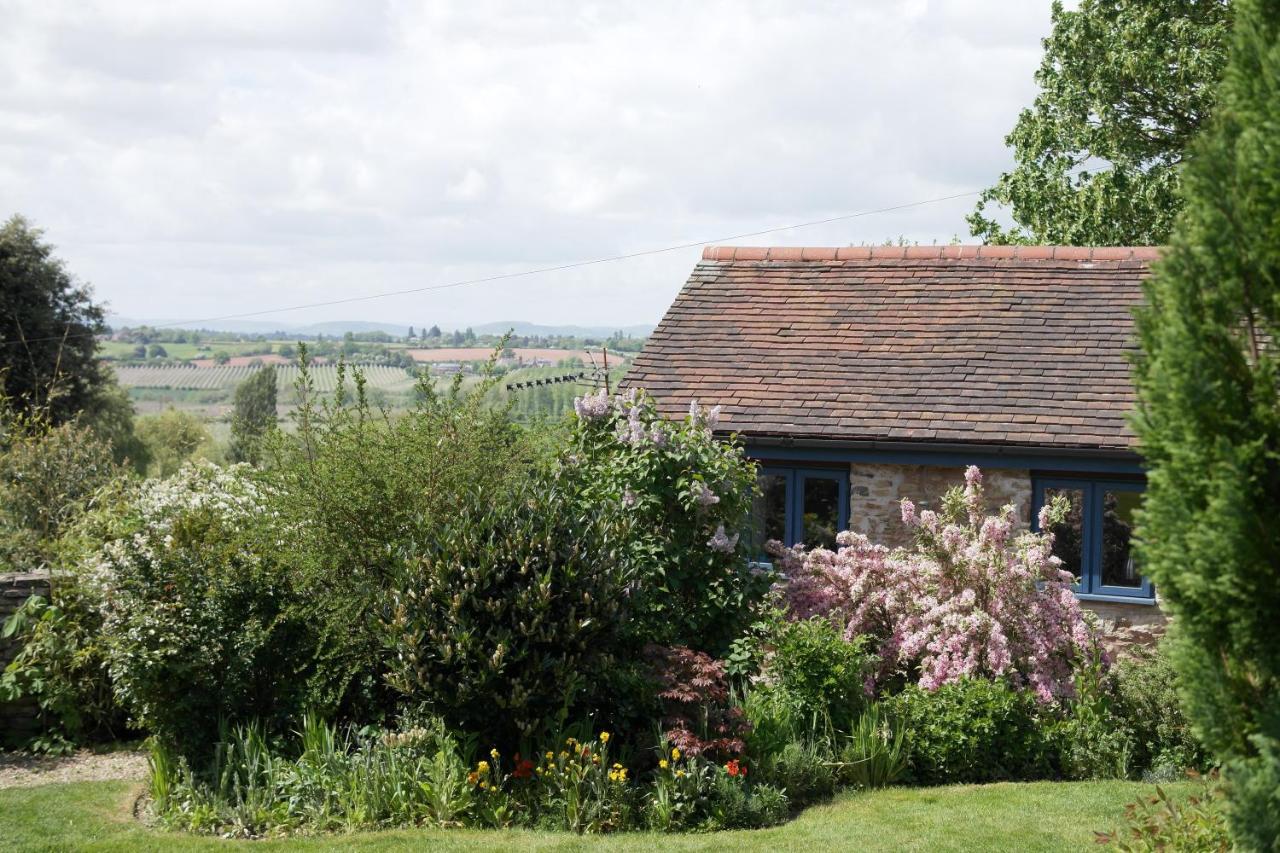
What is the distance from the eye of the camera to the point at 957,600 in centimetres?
1088

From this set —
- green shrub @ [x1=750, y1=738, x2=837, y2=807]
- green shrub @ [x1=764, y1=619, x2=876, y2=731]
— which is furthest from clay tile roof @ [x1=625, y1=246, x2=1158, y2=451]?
green shrub @ [x1=750, y1=738, x2=837, y2=807]

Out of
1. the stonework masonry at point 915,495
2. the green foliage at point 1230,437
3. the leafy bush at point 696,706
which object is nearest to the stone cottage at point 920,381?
the stonework masonry at point 915,495

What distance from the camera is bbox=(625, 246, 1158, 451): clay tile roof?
46.6ft

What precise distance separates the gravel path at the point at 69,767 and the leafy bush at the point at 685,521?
458 centimetres

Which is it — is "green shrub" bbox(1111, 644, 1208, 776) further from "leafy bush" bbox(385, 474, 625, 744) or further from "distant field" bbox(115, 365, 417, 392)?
"distant field" bbox(115, 365, 417, 392)

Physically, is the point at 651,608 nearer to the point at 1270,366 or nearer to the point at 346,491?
the point at 346,491

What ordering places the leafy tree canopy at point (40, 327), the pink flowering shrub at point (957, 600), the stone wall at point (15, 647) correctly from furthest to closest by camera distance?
the leafy tree canopy at point (40, 327) < the stone wall at point (15, 647) < the pink flowering shrub at point (957, 600)

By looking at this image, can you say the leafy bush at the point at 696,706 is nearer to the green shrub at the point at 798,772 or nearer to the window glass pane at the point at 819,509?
the green shrub at the point at 798,772

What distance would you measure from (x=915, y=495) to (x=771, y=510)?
187 centimetres

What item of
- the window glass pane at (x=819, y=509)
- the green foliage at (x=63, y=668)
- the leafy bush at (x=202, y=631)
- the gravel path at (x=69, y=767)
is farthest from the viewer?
the window glass pane at (x=819, y=509)

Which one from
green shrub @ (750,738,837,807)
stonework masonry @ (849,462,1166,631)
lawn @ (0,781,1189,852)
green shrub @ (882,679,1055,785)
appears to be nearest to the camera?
lawn @ (0,781,1189,852)

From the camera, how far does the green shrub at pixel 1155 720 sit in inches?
388

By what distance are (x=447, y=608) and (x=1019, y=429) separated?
7632 mm

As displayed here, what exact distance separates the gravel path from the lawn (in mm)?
539
